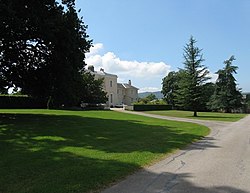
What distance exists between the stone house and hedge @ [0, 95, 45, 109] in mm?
26323

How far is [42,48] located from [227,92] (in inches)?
2313

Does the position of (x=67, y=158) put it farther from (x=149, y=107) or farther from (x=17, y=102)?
(x=149, y=107)

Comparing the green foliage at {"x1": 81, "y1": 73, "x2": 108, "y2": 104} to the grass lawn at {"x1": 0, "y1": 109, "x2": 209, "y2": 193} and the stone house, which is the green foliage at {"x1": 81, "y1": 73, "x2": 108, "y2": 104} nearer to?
the stone house

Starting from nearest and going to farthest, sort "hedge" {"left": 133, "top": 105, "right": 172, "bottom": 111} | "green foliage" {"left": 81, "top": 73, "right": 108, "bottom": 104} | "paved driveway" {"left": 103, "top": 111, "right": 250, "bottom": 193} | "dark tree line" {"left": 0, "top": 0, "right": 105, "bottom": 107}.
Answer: "paved driveway" {"left": 103, "top": 111, "right": 250, "bottom": 193} → "dark tree line" {"left": 0, "top": 0, "right": 105, "bottom": 107} → "green foliage" {"left": 81, "top": 73, "right": 108, "bottom": 104} → "hedge" {"left": 133, "top": 105, "right": 172, "bottom": 111}

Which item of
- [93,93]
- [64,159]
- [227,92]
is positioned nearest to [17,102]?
[93,93]

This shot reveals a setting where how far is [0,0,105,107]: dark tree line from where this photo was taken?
20564 mm

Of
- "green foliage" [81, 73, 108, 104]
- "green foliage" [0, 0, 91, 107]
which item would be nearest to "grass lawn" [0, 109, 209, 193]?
"green foliage" [0, 0, 91, 107]

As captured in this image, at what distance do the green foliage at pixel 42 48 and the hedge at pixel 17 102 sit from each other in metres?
15.4

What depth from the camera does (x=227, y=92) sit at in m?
75.2

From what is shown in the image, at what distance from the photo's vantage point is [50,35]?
21.2m

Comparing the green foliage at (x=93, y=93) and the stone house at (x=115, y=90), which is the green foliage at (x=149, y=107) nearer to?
the green foliage at (x=93, y=93)

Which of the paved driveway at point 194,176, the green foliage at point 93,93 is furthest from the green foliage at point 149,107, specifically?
the paved driveway at point 194,176

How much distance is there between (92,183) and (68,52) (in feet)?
55.7

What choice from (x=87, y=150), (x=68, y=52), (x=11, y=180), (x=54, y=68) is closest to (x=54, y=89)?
(x=54, y=68)
